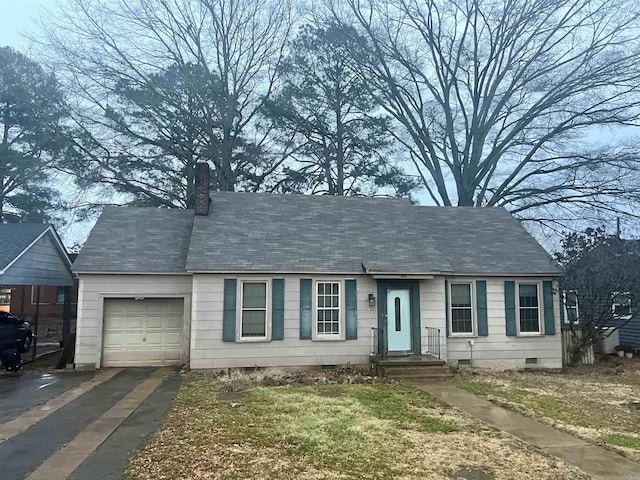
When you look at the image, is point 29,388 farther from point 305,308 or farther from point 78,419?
point 305,308

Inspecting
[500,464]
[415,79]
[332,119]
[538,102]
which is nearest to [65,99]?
[332,119]

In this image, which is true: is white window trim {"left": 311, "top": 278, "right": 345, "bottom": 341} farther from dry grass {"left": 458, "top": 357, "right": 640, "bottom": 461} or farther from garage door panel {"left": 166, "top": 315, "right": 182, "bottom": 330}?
garage door panel {"left": 166, "top": 315, "right": 182, "bottom": 330}

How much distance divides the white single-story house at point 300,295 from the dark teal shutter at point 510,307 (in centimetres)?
3

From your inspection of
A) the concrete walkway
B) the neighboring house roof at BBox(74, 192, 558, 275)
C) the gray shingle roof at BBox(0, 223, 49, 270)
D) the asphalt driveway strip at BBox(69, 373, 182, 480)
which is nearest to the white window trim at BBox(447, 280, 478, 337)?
the neighboring house roof at BBox(74, 192, 558, 275)

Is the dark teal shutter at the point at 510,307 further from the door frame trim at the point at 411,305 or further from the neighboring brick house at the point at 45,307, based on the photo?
the neighboring brick house at the point at 45,307

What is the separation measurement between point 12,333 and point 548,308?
15.4 m

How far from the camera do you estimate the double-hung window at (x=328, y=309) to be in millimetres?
12828

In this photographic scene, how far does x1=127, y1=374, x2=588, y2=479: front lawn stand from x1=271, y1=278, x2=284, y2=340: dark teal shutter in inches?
130

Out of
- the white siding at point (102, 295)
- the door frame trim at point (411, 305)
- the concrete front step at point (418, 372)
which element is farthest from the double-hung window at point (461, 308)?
the white siding at point (102, 295)

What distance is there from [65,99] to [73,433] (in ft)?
66.6

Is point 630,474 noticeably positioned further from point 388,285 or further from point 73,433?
point 388,285

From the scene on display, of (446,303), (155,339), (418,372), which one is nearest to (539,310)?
(446,303)

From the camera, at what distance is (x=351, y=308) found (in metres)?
12.8

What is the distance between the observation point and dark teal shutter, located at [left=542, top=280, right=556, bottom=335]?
1374cm
